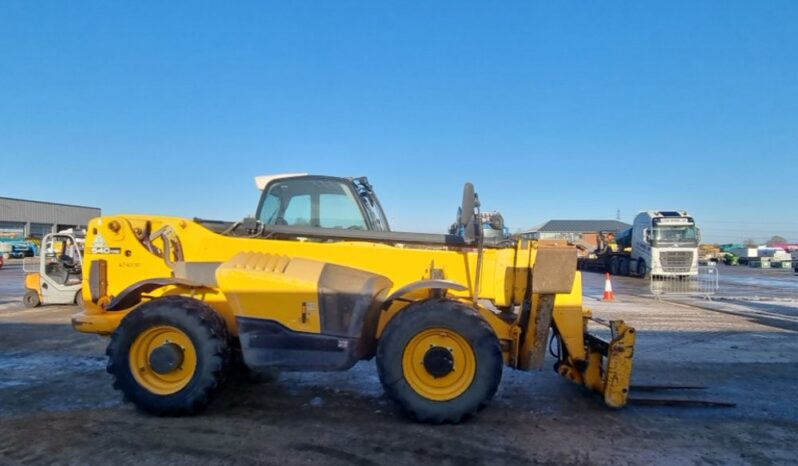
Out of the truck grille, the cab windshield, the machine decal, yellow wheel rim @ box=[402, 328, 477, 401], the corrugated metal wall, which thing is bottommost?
yellow wheel rim @ box=[402, 328, 477, 401]

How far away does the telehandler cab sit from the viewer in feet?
13.8

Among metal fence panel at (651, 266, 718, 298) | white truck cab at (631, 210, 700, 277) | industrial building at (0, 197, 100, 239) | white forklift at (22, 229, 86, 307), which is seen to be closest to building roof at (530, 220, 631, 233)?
white truck cab at (631, 210, 700, 277)

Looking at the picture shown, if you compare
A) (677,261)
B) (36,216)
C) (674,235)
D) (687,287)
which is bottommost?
(687,287)

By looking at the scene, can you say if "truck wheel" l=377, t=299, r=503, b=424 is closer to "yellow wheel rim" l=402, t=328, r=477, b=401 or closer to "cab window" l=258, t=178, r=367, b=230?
"yellow wheel rim" l=402, t=328, r=477, b=401

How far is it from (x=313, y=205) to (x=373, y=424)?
2.40m

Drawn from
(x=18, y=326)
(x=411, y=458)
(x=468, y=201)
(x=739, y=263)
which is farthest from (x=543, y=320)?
(x=739, y=263)

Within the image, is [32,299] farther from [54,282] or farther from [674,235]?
[674,235]

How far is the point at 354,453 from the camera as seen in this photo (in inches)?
144

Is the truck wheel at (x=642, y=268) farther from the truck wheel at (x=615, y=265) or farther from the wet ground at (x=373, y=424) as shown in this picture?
the wet ground at (x=373, y=424)

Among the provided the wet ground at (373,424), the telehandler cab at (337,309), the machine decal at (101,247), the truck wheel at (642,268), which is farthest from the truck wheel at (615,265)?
the machine decal at (101,247)

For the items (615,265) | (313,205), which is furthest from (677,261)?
(313,205)

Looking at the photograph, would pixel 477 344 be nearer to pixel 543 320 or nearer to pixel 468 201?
pixel 543 320

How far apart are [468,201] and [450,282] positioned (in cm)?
76

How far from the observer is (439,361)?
4160mm
